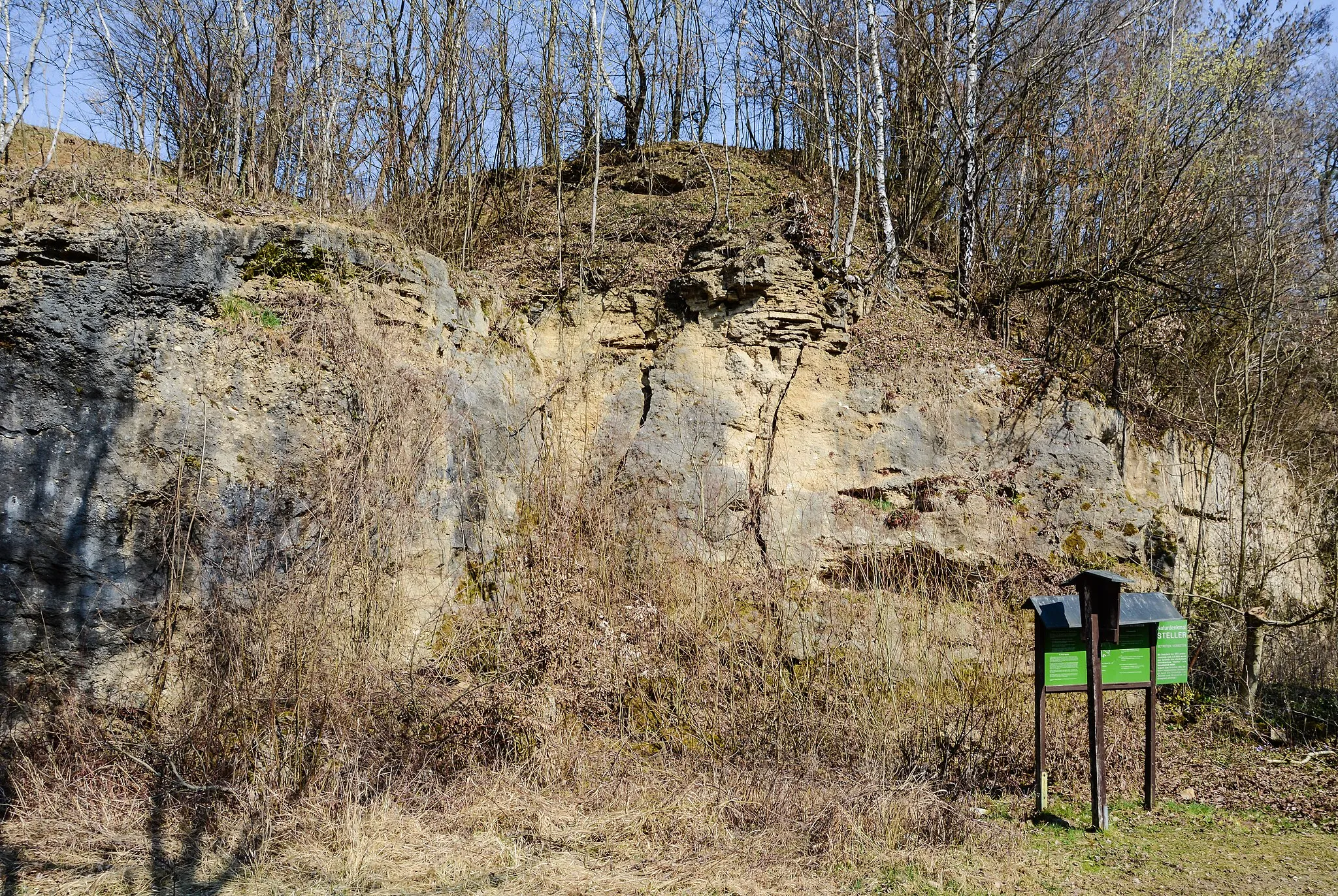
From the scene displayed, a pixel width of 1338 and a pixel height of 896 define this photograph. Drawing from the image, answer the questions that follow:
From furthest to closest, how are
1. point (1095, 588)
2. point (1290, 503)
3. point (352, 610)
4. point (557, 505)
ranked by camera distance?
Answer: point (1290, 503), point (557, 505), point (352, 610), point (1095, 588)

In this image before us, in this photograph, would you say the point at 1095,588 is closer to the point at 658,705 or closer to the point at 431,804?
the point at 658,705

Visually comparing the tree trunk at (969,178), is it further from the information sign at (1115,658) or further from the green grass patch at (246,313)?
the green grass patch at (246,313)

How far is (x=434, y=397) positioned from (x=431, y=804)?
3.78 meters

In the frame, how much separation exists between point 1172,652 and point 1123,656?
47 centimetres

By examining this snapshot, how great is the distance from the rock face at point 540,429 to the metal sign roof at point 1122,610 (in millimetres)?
2303

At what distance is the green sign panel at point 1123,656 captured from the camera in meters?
6.38

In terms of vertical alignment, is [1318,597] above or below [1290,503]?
below

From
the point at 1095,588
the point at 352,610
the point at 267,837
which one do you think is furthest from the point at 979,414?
the point at 267,837

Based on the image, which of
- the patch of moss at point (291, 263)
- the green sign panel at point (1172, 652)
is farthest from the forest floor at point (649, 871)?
the patch of moss at point (291, 263)

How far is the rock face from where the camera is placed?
20.7 ft

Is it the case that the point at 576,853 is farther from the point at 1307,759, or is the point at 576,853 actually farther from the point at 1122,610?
the point at 1307,759

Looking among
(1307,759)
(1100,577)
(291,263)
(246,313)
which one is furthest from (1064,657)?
(291,263)

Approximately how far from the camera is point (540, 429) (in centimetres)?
959

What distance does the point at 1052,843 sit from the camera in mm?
5875
